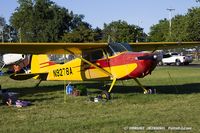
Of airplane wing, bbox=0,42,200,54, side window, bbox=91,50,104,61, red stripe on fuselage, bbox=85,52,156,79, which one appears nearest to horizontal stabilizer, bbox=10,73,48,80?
airplane wing, bbox=0,42,200,54

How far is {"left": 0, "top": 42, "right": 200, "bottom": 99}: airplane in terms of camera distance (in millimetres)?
15125

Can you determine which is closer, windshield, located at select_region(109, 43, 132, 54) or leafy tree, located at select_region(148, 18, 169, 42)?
windshield, located at select_region(109, 43, 132, 54)

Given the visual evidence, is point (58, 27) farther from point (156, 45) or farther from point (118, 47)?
point (118, 47)

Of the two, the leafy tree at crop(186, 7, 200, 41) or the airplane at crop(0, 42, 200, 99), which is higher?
the leafy tree at crop(186, 7, 200, 41)

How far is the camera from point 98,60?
1675cm

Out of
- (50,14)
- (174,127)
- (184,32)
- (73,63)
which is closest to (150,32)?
(50,14)

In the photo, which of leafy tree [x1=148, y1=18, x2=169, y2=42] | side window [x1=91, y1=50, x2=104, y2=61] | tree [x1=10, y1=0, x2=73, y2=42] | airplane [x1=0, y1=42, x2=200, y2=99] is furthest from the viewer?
leafy tree [x1=148, y1=18, x2=169, y2=42]

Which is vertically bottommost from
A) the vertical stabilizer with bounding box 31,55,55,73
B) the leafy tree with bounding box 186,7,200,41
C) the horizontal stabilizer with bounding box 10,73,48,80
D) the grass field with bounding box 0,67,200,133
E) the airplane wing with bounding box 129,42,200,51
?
the grass field with bounding box 0,67,200,133

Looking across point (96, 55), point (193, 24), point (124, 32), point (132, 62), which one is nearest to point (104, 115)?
point (132, 62)

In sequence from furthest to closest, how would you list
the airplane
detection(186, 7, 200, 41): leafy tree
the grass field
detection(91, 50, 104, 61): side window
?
detection(186, 7, 200, 41): leafy tree → detection(91, 50, 104, 61): side window → the airplane → the grass field

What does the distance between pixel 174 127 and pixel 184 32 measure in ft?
189

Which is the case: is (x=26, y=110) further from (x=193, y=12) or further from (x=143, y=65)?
(x=193, y=12)

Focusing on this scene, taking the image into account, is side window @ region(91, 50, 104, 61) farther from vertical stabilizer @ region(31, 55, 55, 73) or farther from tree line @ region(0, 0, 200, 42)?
tree line @ region(0, 0, 200, 42)

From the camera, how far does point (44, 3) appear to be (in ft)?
358
